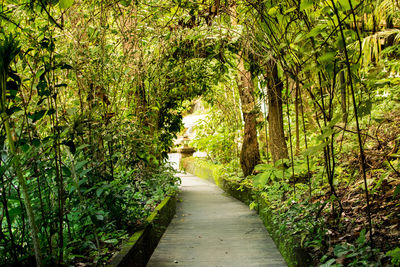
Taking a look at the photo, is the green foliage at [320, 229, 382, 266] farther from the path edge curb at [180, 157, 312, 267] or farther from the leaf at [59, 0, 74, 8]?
the leaf at [59, 0, 74, 8]

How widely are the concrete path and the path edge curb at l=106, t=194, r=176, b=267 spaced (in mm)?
133

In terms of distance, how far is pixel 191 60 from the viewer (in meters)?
7.24

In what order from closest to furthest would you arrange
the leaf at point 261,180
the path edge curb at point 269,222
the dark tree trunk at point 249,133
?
the leaf at point 261,180 < the path edge curb at point 269,222 < the dark tree trunk at point 249,133

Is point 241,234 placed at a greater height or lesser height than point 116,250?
lesser

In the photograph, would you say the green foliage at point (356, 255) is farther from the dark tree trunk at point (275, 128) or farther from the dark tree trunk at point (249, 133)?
the dark tree trunk at point (249, 133)

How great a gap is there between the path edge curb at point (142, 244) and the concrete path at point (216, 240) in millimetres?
133

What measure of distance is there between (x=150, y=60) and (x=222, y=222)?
3125 mm

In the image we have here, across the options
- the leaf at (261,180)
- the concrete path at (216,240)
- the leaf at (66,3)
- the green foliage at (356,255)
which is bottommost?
the concrete path at (216,240)

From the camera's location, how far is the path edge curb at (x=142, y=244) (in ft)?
9.77

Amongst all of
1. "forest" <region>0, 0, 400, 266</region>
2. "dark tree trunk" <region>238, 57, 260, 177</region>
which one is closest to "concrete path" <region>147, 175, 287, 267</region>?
"forest" <region>0, 0, 400, 266</region>

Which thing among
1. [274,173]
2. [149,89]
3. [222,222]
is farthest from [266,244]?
[149,89]

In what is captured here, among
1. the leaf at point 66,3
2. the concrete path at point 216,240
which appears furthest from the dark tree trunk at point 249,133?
the leaf at point 66,3

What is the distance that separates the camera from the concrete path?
3.94 meters

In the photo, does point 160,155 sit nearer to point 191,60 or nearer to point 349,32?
point 191,60
